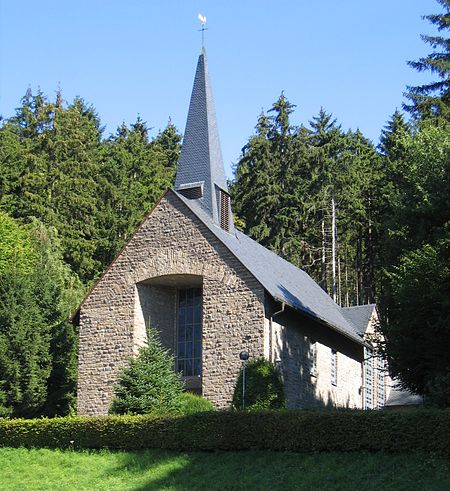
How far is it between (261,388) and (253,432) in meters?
5.18

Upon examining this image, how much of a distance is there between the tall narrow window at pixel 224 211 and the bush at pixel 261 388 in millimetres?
6947

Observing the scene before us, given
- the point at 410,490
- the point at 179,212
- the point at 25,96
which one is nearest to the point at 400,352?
the point at 410,490

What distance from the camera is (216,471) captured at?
20.8m

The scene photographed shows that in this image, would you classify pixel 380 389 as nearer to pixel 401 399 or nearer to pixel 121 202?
pixel 401 399

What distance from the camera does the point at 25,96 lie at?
192 feet

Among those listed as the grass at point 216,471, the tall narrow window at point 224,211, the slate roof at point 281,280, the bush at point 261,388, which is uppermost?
the tall narrow window at point 224,211

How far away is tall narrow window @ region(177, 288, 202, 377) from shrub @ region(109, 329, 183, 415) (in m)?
3.06

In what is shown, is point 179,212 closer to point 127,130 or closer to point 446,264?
point 446,264

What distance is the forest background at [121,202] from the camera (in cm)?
3466

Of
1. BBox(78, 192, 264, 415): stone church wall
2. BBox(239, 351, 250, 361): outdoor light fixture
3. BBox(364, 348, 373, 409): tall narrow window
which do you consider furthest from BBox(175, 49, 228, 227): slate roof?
BBox(364, 348, 373, 409): tall narrow window

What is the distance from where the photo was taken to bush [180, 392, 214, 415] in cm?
2681

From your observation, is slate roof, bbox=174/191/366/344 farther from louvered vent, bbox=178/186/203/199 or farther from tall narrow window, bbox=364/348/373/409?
tall narrow window, bbox=364/348/373/409

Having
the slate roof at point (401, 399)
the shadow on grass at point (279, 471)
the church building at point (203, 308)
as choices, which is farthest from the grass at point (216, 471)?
the slate roof at point (401, 399)

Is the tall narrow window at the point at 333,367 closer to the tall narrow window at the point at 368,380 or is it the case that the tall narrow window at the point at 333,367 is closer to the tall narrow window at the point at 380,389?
the tall narrow window at the point at 368,380
